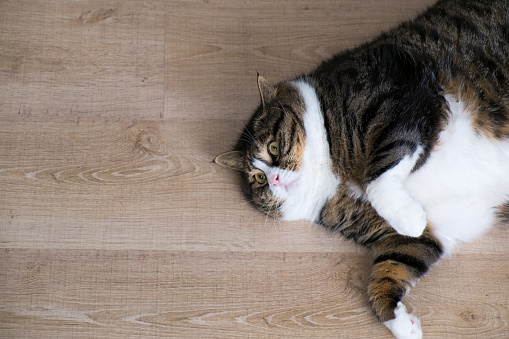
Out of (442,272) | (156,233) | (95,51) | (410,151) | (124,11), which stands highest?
(410,151)

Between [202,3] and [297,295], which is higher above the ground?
[202,3]

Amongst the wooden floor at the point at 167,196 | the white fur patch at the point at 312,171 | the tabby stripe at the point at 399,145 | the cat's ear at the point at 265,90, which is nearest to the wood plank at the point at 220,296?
the wooden floor at the point at 167,196

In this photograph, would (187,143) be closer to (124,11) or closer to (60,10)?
(124,11)

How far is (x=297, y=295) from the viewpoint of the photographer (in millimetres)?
1882

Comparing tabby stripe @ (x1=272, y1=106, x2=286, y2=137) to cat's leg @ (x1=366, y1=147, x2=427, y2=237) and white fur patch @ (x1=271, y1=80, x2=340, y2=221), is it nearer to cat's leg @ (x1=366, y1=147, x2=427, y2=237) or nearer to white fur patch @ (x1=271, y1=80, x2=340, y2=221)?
white fur patch @ (x1=271, y1=80, x2=340, y2=221)

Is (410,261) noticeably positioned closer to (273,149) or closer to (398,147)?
(398,147)

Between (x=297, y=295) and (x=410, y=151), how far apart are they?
2.49 ft

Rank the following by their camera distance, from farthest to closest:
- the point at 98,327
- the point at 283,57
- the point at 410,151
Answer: the point at 283,57
the point at 98,327
the point at 410,151

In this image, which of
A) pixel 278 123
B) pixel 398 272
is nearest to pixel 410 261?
pixel 398 272

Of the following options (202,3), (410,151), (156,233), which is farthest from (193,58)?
(410,151)

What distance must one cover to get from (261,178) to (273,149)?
0.13 m

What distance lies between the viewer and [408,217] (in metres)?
1.62

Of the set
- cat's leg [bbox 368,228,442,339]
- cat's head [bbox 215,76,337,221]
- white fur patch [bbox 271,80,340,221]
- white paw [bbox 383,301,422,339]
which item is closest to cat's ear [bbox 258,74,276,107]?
cat's head [bbox 215,76,337,221]

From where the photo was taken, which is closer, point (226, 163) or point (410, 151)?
point (410, 151)
